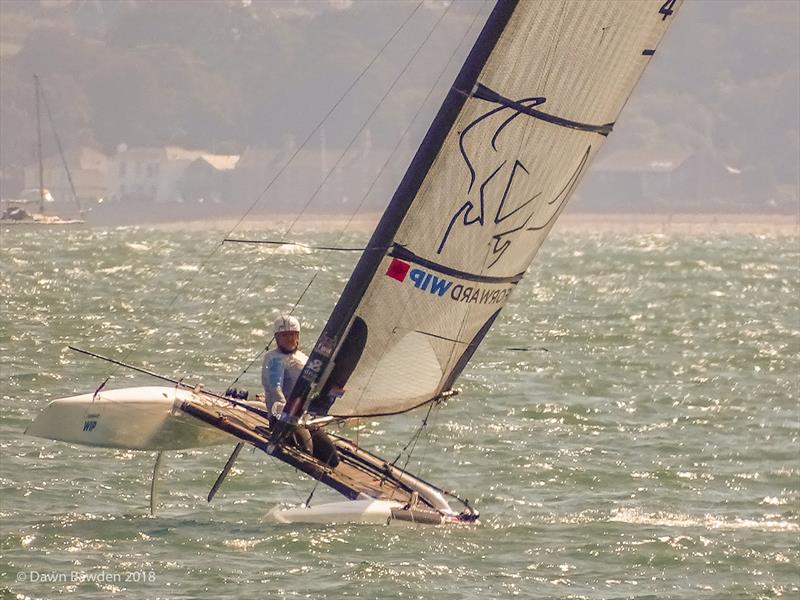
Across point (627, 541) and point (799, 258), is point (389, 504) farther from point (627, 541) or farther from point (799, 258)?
point (799, 258)

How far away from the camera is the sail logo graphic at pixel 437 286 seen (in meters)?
11.1

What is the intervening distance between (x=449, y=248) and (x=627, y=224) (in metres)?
108

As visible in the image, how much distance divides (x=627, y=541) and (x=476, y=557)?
131 centimetres

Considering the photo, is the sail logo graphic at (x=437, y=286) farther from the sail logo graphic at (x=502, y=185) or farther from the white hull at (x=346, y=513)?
the white hull at (x=346, y=513)

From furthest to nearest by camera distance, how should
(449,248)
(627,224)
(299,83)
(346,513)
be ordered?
(299,83) → (627,224) → (346,513) → (449,248)

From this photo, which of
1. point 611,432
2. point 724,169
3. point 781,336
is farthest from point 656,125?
point 611,432

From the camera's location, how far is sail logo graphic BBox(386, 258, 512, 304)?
436 inches

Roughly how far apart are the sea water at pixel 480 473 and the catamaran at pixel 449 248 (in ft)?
1.75


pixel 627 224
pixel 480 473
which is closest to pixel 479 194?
pixel 480 473

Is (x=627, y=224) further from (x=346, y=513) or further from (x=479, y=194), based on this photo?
(x=479, y=194)

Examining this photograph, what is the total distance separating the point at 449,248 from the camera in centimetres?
1105

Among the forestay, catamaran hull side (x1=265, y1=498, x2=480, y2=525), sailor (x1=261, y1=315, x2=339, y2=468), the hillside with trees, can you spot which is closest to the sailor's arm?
sailor (x1=261, y1=315, x2=339, y2=468)

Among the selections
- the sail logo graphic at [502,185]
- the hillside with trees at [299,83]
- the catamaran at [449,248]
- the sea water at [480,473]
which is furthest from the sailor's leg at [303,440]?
the hillside with trees at [299,83]

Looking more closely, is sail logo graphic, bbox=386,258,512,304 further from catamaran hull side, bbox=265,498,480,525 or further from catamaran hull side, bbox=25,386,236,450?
catamaran hull side, bbox=25,386,236,450
